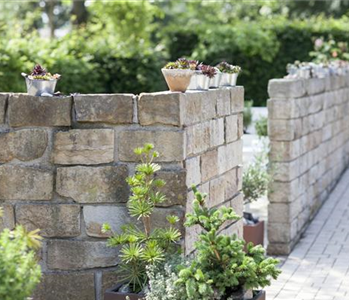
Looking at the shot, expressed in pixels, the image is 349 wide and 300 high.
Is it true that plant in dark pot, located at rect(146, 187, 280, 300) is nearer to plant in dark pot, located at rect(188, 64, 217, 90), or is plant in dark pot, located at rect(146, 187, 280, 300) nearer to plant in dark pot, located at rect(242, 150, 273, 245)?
plant in dark pot, located at rect(188, 64, 217, 90)

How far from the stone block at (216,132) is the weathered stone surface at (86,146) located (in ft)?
2.55

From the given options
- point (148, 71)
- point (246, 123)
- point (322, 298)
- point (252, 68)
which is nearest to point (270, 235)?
point (322, 298)

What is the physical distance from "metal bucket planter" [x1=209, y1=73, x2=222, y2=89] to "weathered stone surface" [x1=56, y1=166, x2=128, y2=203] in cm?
109

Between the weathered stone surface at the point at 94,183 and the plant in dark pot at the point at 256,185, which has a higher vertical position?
the weathered stone surface at the point at 94,183

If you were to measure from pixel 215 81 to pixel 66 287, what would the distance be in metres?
1.69

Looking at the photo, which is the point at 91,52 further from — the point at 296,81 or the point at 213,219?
the point at 213,219

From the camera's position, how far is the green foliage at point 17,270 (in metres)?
3.53

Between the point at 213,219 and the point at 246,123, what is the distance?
337 inches

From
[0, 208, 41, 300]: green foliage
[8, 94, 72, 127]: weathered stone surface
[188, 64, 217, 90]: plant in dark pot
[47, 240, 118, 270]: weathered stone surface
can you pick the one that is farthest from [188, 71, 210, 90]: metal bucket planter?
[0, 208, 41, 300]: green foliage

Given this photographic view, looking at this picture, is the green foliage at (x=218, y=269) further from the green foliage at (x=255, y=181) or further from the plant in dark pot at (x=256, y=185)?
the green foliage at (x=255, y=181)

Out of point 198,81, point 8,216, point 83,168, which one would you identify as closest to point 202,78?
point 198,81

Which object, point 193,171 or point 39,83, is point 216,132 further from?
point 39,83

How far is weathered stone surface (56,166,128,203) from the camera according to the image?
16.0 ft

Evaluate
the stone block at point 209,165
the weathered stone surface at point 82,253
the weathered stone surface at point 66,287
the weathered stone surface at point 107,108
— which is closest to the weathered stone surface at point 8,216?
the weathered stone surface at point 82,253
